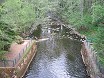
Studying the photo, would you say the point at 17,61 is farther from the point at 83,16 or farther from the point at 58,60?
the point at 83,16

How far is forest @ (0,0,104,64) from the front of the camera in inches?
1446

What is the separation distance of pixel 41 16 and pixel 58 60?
34.6 meters

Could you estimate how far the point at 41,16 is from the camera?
7812 cm

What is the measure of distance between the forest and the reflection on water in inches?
178

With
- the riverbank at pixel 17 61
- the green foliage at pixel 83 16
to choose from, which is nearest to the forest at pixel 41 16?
the green foliage at pixel 83 16

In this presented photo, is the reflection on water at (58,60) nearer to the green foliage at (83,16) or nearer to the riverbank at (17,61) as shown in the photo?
the riverbank at (17,61)

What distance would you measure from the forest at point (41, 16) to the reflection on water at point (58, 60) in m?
4.53

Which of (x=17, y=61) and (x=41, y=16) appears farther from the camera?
(x=41, y=16)

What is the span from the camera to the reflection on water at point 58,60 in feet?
127

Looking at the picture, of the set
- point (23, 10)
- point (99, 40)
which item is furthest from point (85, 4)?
point (99, 40)

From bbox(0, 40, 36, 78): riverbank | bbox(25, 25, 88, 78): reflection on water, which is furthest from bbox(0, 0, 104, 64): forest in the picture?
bbox(25, 25, 88, 78): reflection on water

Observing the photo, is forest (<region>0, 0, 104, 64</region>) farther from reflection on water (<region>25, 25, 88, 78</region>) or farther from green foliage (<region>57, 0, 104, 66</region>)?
reflection on water (<region>25, 25, 88, 78</region>)

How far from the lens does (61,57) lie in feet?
154

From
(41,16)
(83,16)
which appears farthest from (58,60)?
→ (41,16)
